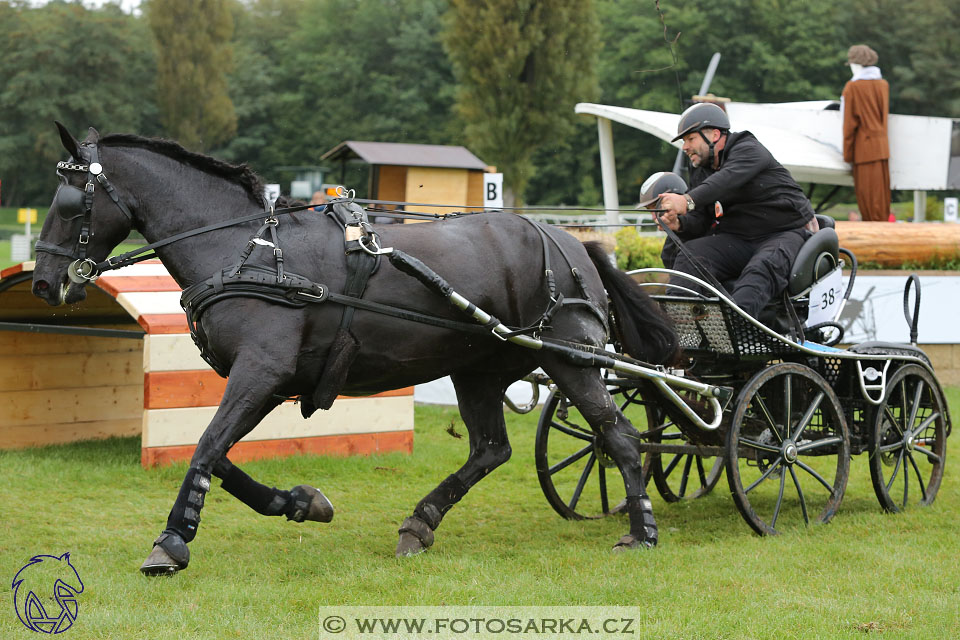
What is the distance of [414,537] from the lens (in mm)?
5273

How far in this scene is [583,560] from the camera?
509 cm

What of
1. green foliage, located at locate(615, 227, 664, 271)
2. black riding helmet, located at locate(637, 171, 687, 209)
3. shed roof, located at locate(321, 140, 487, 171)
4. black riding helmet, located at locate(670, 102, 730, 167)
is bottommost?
green foliage, located at locate(615, 227, 664, 271)

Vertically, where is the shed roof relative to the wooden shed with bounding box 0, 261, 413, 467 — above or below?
above

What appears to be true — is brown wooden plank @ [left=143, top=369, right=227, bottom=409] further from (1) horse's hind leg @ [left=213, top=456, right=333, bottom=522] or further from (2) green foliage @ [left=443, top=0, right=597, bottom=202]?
(2) green foliage @ [left=443, top=0, right=597, bottom=202]

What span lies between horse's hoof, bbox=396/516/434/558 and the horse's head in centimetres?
190

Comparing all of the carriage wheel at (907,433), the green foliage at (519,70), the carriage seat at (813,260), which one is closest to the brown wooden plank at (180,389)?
the carriage seat at (813,260)

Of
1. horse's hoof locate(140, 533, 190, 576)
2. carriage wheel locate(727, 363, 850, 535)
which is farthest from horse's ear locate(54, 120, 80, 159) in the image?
carriage wheel locate(727, 363, 850, 535)

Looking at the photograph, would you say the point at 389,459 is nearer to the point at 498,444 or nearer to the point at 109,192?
the point at 498,444

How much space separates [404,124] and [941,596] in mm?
48975

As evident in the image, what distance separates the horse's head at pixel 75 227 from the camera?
4578 millimetres

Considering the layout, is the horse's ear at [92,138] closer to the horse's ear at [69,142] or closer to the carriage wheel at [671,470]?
the horse's ear at [69,142]

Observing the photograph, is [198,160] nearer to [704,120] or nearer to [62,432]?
[704,120]

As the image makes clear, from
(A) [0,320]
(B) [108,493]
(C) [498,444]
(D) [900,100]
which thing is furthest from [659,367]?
(D) [900,100]

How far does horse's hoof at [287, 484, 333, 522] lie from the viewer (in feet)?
16.9
